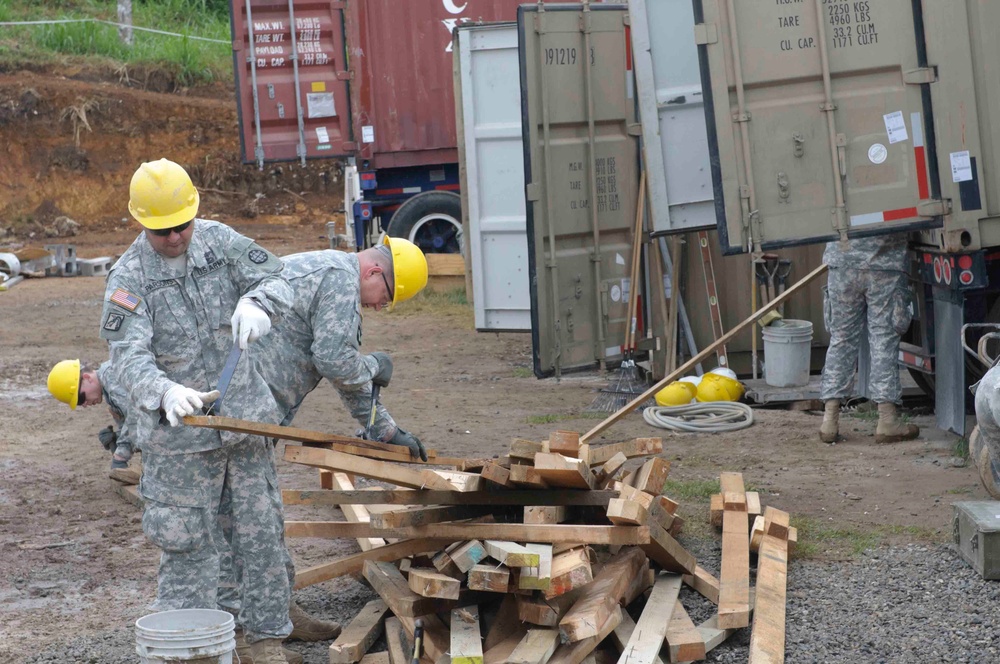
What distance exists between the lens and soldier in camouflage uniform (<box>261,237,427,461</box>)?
15.3 ft

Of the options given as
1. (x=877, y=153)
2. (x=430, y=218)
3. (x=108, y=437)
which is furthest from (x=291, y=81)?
(x=877, y=153)

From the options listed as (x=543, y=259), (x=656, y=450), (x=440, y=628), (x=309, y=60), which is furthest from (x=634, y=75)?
(x=309, y=60)

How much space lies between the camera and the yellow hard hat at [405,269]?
4.89m

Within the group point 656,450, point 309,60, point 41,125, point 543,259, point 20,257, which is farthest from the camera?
point 41,125

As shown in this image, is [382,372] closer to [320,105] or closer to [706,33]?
[706,33]

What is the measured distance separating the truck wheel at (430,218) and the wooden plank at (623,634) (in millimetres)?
10400

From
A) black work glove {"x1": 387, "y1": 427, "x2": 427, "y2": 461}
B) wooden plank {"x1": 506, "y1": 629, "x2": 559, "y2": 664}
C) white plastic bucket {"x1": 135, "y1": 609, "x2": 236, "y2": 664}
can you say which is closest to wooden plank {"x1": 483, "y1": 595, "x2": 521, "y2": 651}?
wooden plank {"x1": 506, "y1": 629, "x2": 559, "y2": 664}

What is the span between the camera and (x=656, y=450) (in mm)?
5852

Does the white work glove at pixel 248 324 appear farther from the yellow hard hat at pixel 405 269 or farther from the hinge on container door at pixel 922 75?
the hinge on container door at pixel 922 75

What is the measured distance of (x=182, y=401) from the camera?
13.1 ft

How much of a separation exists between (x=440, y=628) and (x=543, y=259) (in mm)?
4582

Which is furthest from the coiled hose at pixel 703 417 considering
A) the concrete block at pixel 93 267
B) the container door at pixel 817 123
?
the concrete block at pixel 93 267

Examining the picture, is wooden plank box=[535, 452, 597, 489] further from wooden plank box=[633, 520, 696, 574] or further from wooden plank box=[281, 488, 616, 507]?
wooden plank box=[633, 520, 696, 574]

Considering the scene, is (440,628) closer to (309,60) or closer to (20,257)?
(309,60)
